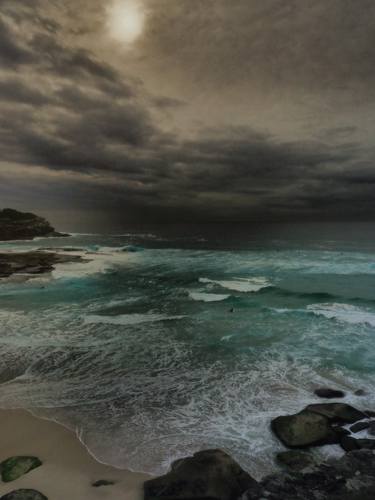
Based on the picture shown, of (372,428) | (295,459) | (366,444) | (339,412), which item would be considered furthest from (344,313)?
(295,459)

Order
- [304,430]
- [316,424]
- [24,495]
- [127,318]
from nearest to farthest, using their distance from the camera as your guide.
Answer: [24,495], [304,430], [316,424], [127,318]

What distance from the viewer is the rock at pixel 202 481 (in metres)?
7.10

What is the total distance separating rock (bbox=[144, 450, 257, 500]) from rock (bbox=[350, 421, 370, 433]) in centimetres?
436

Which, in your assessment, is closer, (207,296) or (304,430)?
(304,430)

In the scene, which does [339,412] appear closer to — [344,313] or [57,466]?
[57,466]

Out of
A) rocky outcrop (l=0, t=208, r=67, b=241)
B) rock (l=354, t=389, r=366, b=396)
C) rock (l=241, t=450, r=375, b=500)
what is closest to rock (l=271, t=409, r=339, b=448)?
rock (l=241, t=450, r=375, b=500)

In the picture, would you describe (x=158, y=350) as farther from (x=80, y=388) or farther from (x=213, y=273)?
(x=213, y=273)

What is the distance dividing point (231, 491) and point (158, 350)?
33.8 ft

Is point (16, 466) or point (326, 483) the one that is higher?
point (326, 483)

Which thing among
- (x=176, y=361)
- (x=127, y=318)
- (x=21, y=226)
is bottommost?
(x=176, y=361)

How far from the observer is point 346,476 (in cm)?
779

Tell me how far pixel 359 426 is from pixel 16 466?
9739 mm

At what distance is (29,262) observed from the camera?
45812mm

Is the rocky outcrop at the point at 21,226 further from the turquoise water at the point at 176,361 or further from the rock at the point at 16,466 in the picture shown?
the rock at the point at 16,466
